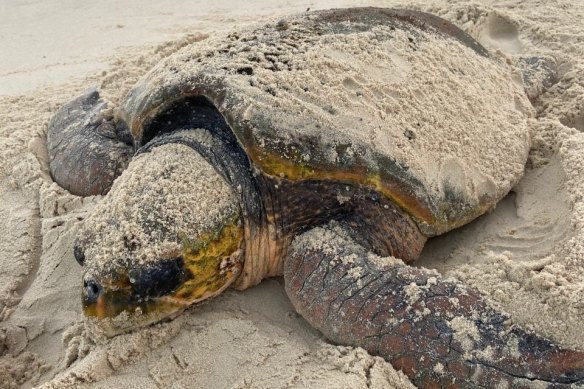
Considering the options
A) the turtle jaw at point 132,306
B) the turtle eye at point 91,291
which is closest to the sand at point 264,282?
the turtle jaw at point 132,306

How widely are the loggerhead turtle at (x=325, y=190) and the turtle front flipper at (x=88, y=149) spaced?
37 mm

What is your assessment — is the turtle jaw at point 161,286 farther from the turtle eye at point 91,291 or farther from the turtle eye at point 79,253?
the turtle eye at point 79,253

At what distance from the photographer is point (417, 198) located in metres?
2.01

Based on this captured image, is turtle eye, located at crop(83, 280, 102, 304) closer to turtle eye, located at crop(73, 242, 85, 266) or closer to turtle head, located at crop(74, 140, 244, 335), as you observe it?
turtle head, located at crop(74, 140, 244, 335)

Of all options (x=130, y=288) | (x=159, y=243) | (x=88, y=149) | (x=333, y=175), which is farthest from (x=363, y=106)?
(x=88, y=149)

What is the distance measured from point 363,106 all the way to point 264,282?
29.7 inches

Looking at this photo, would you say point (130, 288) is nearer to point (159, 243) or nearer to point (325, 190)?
point (159, 243)

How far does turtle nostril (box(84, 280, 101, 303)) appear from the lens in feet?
5.74

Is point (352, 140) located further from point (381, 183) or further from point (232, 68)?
point (232, 68)

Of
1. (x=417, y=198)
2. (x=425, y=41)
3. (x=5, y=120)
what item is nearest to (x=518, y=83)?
(x=425, y=41)

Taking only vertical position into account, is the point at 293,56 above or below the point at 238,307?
above

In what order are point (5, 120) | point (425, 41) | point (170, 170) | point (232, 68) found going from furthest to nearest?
point (5, 120), point (425, 41), point (232, 68), point (170, 170)

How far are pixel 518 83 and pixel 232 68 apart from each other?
1629 mm

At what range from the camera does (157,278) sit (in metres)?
1.76
